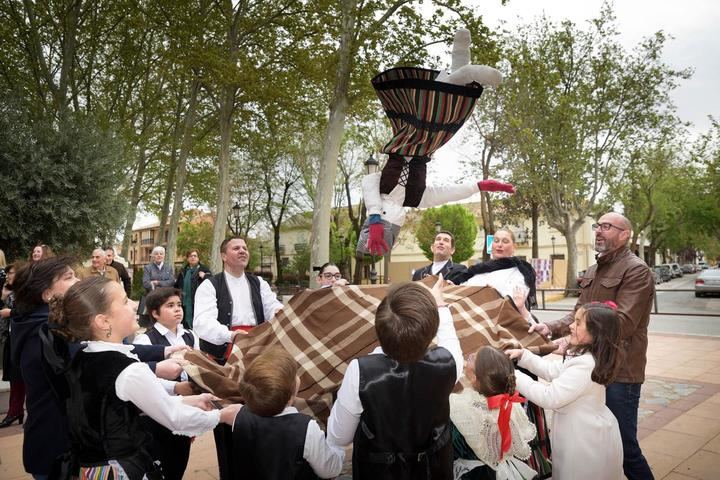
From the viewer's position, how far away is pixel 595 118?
23.2 m

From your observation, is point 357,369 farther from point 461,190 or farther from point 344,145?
point 344,145

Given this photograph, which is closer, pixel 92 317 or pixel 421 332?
pixel 421 332

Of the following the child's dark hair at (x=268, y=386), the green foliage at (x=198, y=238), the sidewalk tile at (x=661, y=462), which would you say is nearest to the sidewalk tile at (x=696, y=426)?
the sidewalk tile at (x=661, y=462)

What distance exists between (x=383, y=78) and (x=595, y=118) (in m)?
23.4

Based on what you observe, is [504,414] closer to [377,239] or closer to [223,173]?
[377,239]

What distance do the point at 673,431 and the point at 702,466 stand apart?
3.06ft

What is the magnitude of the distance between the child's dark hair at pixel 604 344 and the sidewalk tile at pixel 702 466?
6.10 feet

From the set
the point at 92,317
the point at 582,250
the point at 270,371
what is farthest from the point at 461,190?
the point at 582,250

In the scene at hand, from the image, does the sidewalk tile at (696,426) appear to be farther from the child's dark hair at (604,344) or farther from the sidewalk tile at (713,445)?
the child's dark hair at (604,344)

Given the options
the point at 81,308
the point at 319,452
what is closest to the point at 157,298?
the point at 81,308

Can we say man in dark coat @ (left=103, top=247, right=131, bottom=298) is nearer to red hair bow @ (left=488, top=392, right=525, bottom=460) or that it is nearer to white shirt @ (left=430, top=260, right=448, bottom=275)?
white shirt @ (left=430, top=260, right=448, bottom=275)

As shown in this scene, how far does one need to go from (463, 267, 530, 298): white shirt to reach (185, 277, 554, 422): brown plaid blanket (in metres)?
0.19

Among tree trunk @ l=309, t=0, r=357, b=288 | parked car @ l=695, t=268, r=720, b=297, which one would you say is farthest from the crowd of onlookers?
parked car @ l=695, t=268, r=720, b=297

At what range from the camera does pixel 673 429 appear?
15.9 feet
